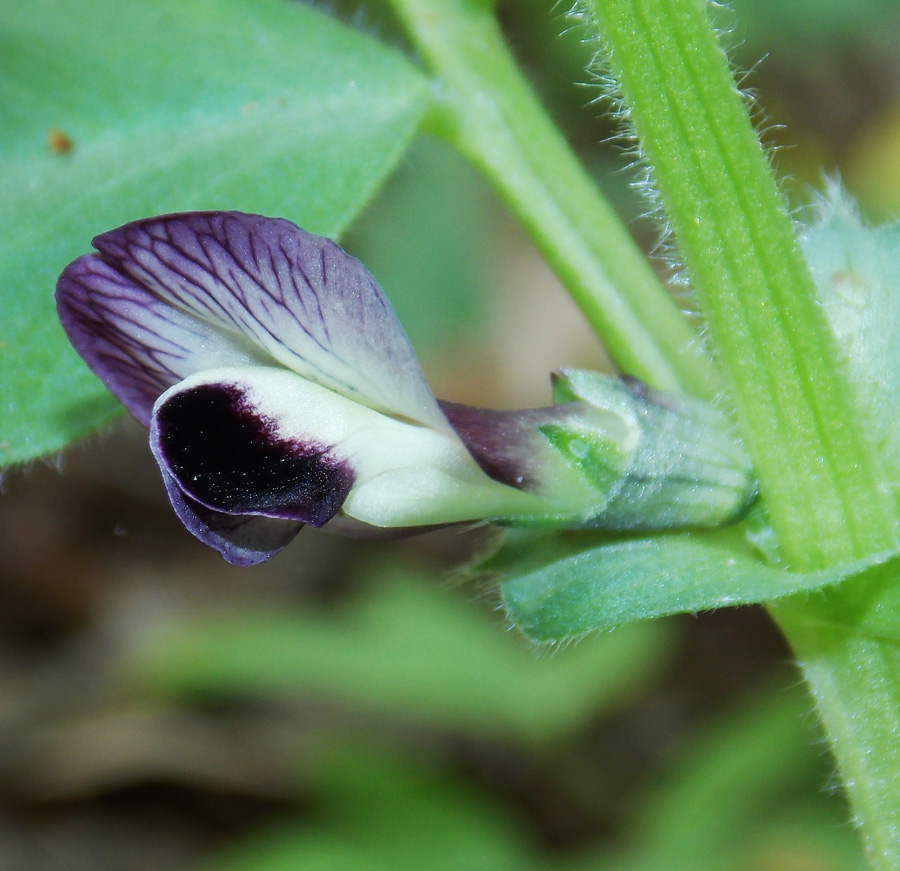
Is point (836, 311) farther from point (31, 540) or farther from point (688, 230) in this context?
point (31, 540)

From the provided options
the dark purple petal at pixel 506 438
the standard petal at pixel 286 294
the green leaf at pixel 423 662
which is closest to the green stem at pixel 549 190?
the dark purple petal at pixel 506 438

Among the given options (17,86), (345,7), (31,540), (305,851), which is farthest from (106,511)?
(17,86)

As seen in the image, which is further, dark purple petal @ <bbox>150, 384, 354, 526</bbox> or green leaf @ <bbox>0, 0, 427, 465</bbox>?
green leaf @ <bbox>0, 0, 427, 465</bbox>

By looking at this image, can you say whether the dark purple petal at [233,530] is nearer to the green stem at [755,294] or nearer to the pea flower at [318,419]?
the pea flower at [318,419]

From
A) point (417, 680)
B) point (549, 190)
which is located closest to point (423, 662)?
point (417, 680)

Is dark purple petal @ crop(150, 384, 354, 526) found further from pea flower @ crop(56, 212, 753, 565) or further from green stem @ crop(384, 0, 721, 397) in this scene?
green stem @ crop(384, 0, 721, 397)

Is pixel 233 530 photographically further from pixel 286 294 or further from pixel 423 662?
pixel 423 662

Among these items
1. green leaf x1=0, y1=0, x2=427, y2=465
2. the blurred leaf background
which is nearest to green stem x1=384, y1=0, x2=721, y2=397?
green leaf x1=0, y1=0, x2=427, y2=465
